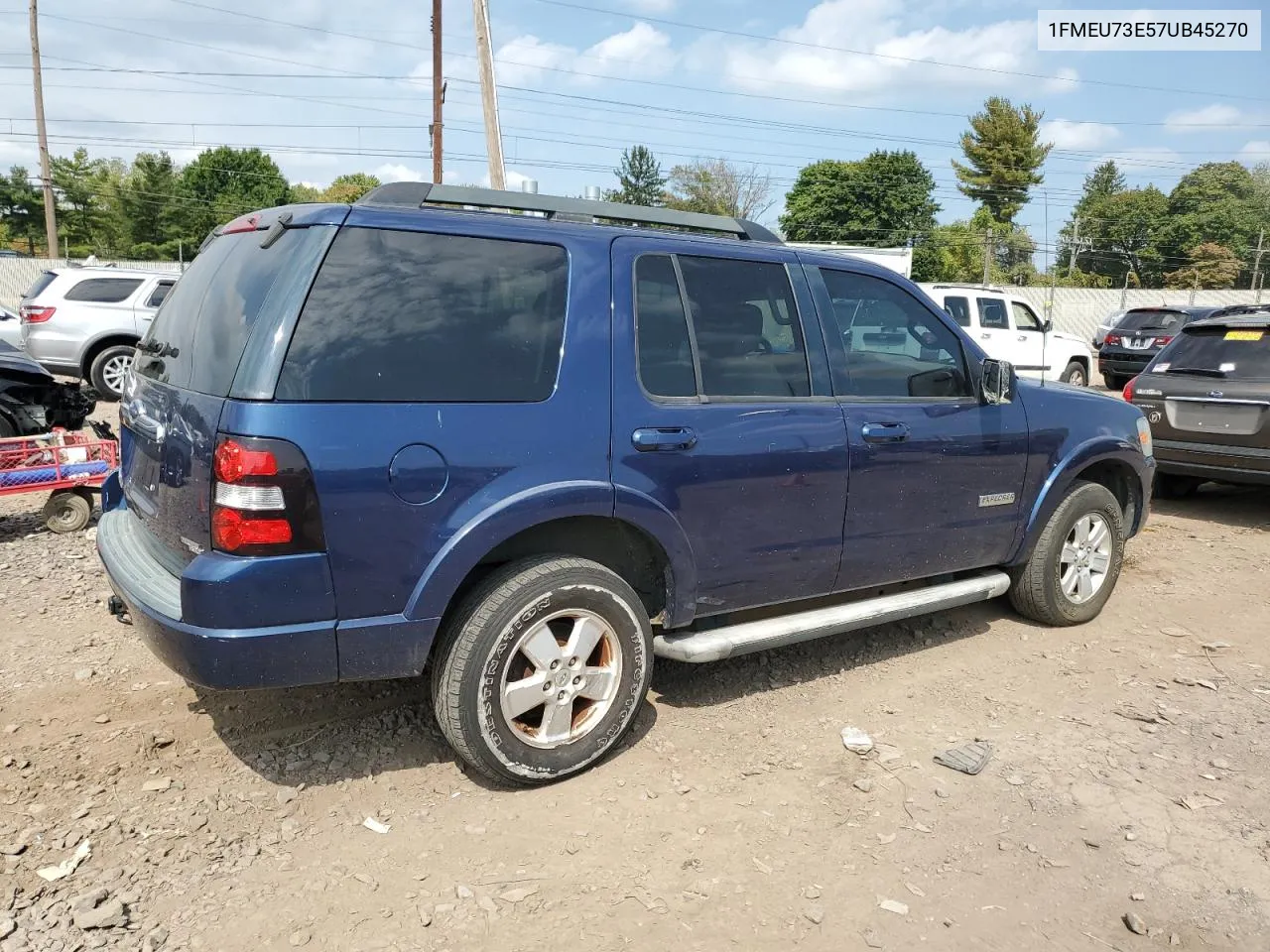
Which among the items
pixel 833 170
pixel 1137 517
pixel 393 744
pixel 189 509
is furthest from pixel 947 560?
pixel 833 170

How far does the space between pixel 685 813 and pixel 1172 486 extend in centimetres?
709

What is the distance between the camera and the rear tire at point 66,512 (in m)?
6.37

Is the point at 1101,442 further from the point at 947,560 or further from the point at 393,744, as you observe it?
the point at 393,744

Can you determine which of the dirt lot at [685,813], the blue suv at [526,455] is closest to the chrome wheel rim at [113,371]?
the dirt lot at [685,813]

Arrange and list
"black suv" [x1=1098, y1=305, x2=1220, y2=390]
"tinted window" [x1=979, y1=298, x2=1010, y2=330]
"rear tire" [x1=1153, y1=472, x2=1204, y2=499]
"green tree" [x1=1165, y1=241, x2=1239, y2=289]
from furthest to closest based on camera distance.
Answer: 1. "green tree" [x1=1165, y1=241, x2=1239, y2=289]
2. "black suv" [x1=1098, y1=305, x2=1220, y2=390]
3. "tinted window" [x1=979, y1=298, x2=1010, y2=330]
4. "rear tire" [x1=1153, y1=472, x2=1204, y2=499]

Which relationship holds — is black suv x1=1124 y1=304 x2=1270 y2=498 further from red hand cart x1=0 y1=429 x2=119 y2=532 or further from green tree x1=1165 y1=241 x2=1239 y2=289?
green tree x1=1165 y1=241 x2=1239 y2=289

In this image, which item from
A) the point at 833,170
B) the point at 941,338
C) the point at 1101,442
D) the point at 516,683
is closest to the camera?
the point at 516,683

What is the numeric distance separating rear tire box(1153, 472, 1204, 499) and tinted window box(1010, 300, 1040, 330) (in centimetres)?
765

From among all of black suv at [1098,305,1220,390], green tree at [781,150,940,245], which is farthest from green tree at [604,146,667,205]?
black suv at [1098,305,1220,390]

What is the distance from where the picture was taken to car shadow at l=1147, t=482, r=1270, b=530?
7.78 metres

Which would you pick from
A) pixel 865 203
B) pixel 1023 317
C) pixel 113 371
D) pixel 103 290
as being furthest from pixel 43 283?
pixel 865 203

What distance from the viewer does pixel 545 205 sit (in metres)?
3.59

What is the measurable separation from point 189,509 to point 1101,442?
430 centimetres

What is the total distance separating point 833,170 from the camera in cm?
6031
